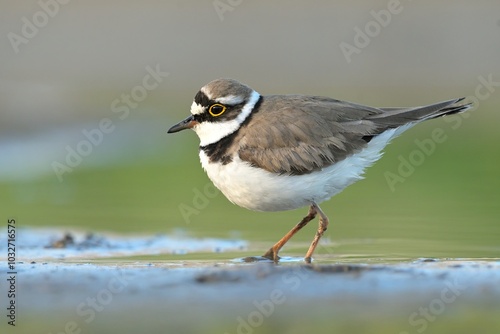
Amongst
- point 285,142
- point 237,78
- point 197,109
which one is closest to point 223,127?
point 197,109

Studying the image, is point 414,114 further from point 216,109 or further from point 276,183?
point 216,109

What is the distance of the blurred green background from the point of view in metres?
13.3

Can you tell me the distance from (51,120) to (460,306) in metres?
14.6

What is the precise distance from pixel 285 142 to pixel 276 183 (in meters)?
0.45

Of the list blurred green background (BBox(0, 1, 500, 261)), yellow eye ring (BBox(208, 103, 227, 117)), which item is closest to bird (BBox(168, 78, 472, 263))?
yellow eye ring (BBox(208, 103, 227, 117))

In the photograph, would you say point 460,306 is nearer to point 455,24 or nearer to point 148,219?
point 148,219

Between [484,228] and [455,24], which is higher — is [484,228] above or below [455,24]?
above

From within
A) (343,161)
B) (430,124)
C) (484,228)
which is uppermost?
(343,161)

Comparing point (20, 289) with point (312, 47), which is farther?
point (312, 47)

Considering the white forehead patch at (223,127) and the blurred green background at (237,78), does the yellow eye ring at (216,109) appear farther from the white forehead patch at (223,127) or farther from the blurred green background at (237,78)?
the blurred green background at (237,78)

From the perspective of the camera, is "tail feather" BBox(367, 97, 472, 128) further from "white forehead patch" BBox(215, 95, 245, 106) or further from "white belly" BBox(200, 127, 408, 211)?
"white forehead patch" BBox(215, 95, 245, 106)

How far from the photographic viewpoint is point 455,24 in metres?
27.0

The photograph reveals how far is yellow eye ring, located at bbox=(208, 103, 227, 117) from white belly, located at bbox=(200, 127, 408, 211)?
1.35 feet

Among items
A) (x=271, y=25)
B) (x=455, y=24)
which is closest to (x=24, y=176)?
(x=271, y=25)
